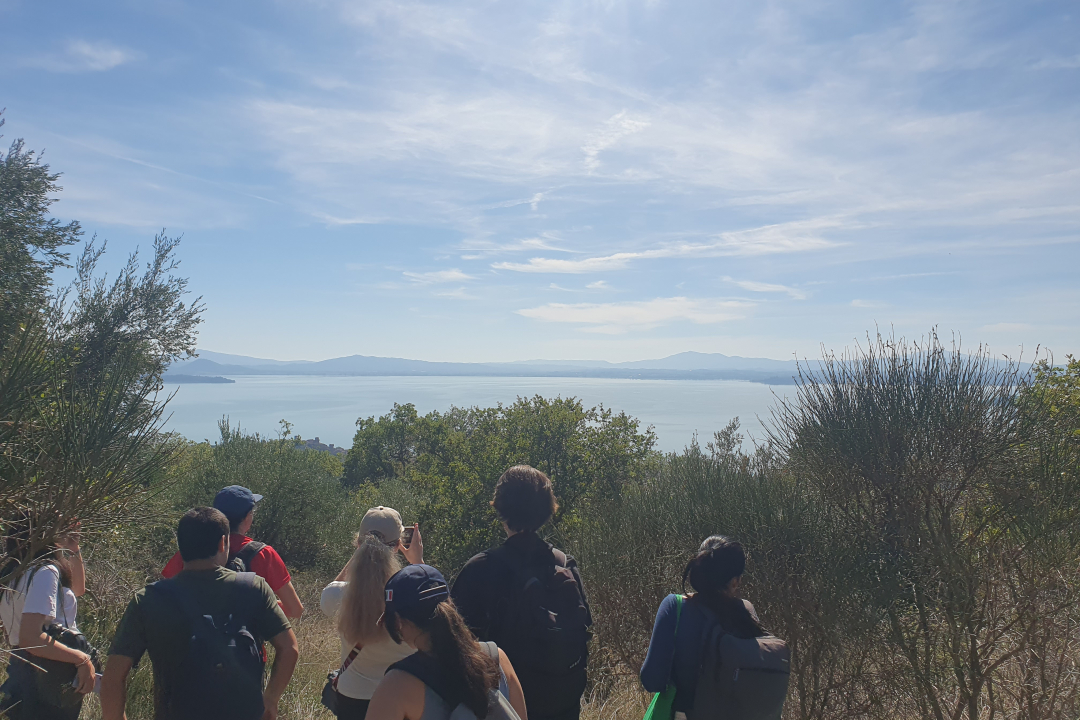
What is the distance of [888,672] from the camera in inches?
255

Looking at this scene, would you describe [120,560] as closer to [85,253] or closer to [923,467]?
[85,253]

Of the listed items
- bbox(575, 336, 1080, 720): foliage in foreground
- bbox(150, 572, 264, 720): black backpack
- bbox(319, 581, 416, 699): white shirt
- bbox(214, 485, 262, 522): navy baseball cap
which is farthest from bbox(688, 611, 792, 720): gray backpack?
bbox(575, 336, 1080, 720): foliage in foreground

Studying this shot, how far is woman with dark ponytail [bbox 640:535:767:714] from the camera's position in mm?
2486

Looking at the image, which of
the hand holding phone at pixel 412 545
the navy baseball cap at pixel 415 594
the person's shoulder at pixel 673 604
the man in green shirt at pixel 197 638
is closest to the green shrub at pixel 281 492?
the hand holding phone at pixel 412 545

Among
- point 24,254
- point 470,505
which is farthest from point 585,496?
point 24,254

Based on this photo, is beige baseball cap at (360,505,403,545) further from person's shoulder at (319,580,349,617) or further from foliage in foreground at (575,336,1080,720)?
foliage in foreground at (575,336,1080,720)

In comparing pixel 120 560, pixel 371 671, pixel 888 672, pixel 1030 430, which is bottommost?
pixel 120 560

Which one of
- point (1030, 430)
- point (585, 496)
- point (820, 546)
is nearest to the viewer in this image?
point (1030, 430)

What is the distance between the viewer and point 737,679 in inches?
95.4

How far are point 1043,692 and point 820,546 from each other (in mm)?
2161

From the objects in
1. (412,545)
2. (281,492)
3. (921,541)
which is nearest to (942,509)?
(921,541)

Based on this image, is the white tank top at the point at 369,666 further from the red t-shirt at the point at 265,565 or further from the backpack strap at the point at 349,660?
the red t-shirt at the point at 265,565

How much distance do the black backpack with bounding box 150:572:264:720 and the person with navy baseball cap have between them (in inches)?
44.8

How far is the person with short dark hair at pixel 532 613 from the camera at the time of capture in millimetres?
2518
